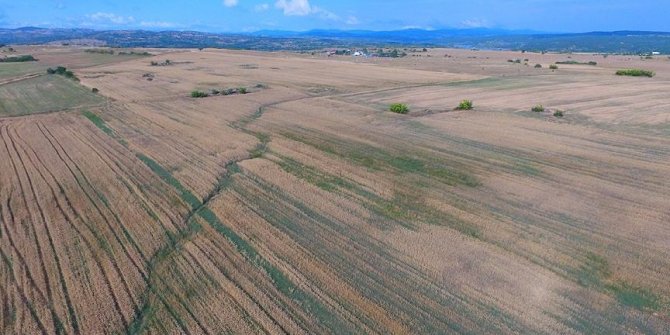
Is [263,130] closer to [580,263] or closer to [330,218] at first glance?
[330,218]

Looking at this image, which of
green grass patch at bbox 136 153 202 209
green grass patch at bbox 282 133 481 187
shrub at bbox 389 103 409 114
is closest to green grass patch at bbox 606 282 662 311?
green grass patch at bbox 282 133 481 187

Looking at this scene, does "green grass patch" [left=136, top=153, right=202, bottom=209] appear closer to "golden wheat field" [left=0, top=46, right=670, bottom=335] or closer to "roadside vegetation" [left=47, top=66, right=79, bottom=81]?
"golden wheat field" [left=0, top=46, right=670, bottom=335]

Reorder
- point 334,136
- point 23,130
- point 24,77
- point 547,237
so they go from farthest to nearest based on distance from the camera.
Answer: point 24,77 < point 23,130 < point 334,136 < point 547,237

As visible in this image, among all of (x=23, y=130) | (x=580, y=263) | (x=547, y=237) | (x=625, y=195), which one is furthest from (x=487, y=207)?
(x=23, y=130)

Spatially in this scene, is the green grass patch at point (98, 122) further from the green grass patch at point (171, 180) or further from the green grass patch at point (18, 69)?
the green grass patch at point (18, 69)

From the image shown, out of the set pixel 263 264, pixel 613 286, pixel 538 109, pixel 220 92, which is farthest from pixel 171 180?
pixel 220 92

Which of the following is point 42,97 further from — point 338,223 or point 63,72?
point 338,223
